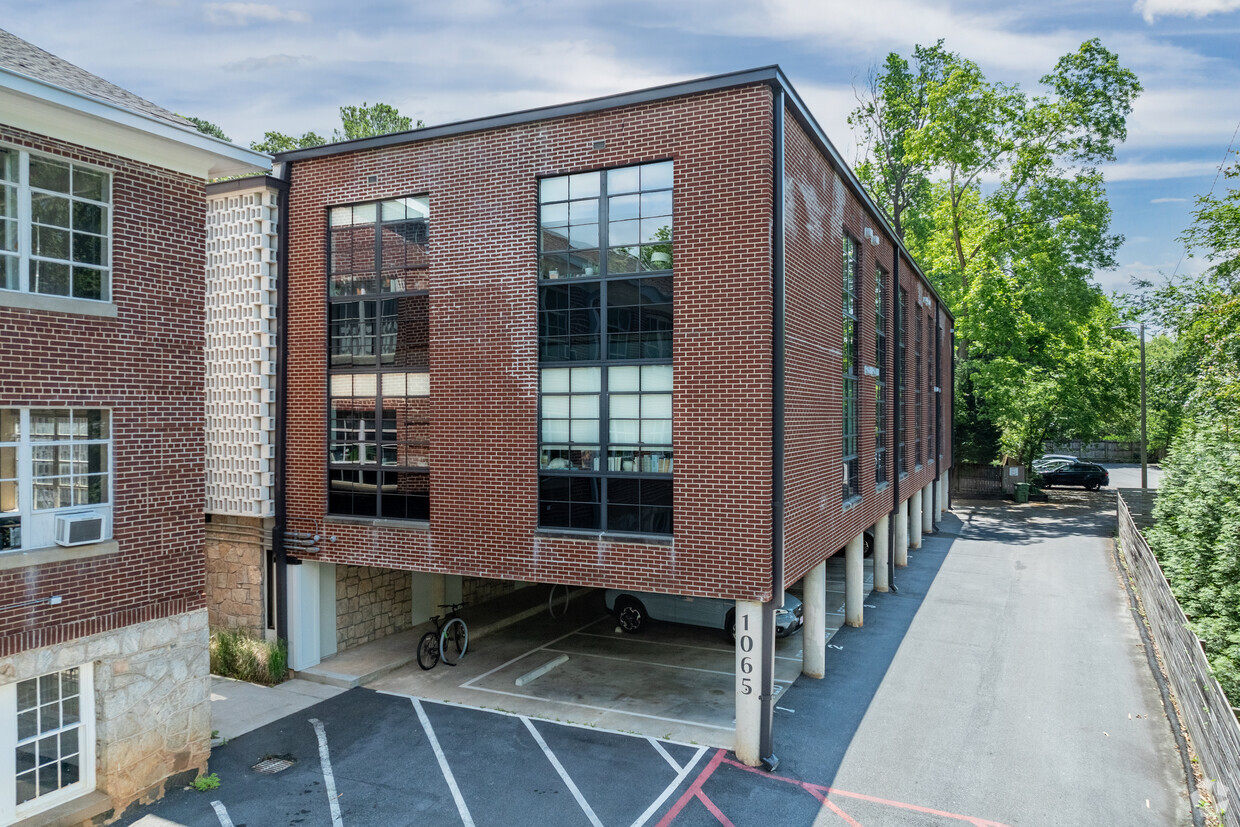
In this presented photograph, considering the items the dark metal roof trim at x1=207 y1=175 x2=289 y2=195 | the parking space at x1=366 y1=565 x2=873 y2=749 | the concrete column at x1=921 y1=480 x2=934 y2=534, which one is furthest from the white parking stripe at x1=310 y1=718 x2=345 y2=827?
the concrete column at x1=921 y1=480 x2=934 y2=534

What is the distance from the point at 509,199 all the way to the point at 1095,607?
17.8 meters

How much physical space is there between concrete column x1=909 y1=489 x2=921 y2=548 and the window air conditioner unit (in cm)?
2445

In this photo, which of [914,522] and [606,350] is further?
[914,522]

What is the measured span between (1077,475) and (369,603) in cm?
4214

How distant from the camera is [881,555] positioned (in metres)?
21.2

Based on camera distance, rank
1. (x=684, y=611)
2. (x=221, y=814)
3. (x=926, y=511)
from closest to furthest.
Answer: (x=221, y=814) → (x=684, y=611) → (x=926, y=511)

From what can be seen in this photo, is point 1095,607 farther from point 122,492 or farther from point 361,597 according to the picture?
point 122,492

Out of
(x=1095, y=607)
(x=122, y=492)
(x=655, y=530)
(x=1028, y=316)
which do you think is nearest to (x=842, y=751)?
(x=655, y=530)

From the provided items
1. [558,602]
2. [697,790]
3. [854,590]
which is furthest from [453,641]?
[854,590]

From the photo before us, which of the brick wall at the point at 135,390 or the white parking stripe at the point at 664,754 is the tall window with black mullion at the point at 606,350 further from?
the brick wall at the point at 135,390

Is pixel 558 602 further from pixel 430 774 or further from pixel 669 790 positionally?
pixel 669 790

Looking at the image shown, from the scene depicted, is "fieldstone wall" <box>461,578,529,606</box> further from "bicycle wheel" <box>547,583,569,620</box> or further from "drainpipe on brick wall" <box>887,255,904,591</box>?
"drainpipe on brick wall" <box>887,255,904,591</box>

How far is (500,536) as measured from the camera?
12.6 meters

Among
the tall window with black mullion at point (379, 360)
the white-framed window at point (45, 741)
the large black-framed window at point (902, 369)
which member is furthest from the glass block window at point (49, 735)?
the large black-framed window at point (902, 369)
